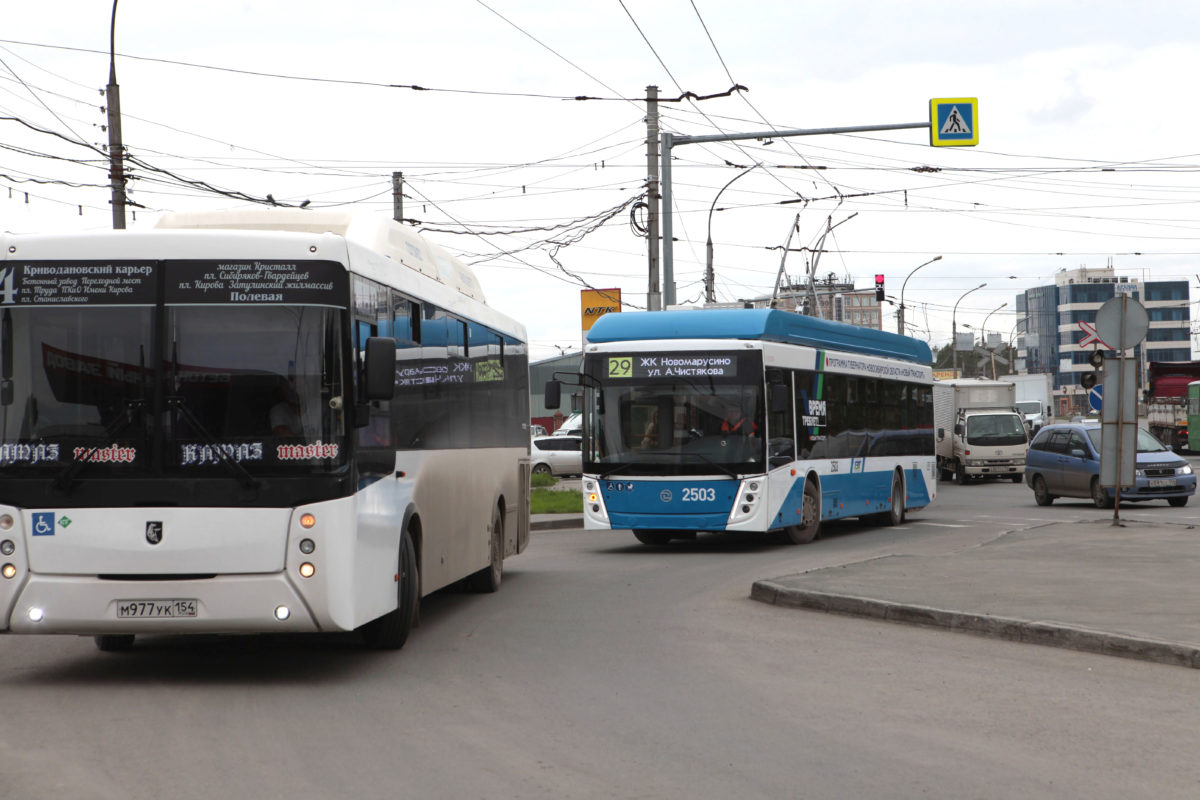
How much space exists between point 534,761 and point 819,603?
625 centimetres

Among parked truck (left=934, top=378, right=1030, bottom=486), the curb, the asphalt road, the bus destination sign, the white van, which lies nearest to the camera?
the asphalt road

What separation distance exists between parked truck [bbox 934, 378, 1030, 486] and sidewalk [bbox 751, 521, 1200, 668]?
999 inches

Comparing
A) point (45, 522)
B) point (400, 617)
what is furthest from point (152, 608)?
point (400, 617)

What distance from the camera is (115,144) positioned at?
825 inches

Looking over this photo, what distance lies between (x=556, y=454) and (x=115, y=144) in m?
28.6

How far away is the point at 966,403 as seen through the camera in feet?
148

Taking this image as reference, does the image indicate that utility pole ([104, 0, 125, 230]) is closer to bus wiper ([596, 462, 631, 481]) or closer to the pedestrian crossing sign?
bus wiper ([596, 462, 631, 481])

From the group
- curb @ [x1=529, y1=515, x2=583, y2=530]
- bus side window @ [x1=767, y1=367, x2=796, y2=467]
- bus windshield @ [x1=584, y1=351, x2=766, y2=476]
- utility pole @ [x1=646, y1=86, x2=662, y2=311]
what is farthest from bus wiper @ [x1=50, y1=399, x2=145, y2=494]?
utility pole @ [x1=646, y1=86, x2=662, y2=311]

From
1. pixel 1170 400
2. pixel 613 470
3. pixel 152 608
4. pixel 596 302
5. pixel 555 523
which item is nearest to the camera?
pixel 152 608

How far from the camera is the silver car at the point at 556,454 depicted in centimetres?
4828

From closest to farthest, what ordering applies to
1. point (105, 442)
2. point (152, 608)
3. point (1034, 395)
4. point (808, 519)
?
point (152, 608), point (105, 442), point (808, 519), point (1034, 395)

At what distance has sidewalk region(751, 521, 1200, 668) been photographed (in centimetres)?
1025

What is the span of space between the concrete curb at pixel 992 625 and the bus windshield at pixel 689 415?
219 inches

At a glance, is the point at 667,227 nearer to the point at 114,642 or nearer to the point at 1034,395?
the point at 114,642
